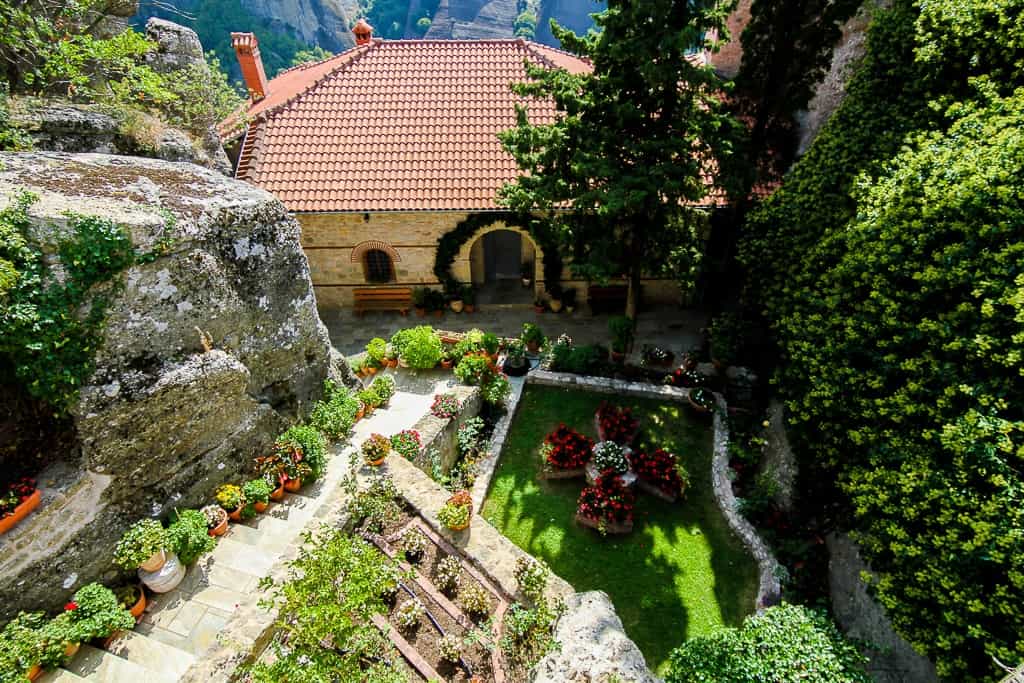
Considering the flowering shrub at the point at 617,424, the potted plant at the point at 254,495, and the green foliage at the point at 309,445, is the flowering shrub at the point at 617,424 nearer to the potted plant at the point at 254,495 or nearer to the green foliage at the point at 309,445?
the green foliage at the point at 309,445

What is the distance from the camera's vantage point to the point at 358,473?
8.01 meters

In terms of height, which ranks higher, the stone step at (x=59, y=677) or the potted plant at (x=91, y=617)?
the potted plant at (x=91, y=617)

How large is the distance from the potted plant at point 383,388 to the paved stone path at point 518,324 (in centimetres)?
337

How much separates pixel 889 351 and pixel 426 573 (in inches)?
263

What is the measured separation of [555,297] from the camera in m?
14.3

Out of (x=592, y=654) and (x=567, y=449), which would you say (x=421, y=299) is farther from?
(x=592, y=654)

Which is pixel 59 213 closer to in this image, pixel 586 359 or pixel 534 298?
pixel 586 359

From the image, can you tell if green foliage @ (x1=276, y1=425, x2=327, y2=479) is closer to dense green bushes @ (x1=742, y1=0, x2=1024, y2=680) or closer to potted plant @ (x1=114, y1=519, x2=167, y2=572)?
potted plant @ (x1=114, y1=519, x2=167, y2=572)

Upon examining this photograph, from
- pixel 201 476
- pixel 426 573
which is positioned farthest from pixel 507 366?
pixel 201 476

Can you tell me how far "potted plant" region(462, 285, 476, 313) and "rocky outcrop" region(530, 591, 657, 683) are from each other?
9.71 meters

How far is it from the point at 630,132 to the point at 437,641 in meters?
8.75

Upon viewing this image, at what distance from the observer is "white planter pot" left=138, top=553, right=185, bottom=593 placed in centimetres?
605

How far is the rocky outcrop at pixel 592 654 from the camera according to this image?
5.00 m

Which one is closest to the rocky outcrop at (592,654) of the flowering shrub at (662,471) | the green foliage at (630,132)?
the flowering shrub at (662,471)
